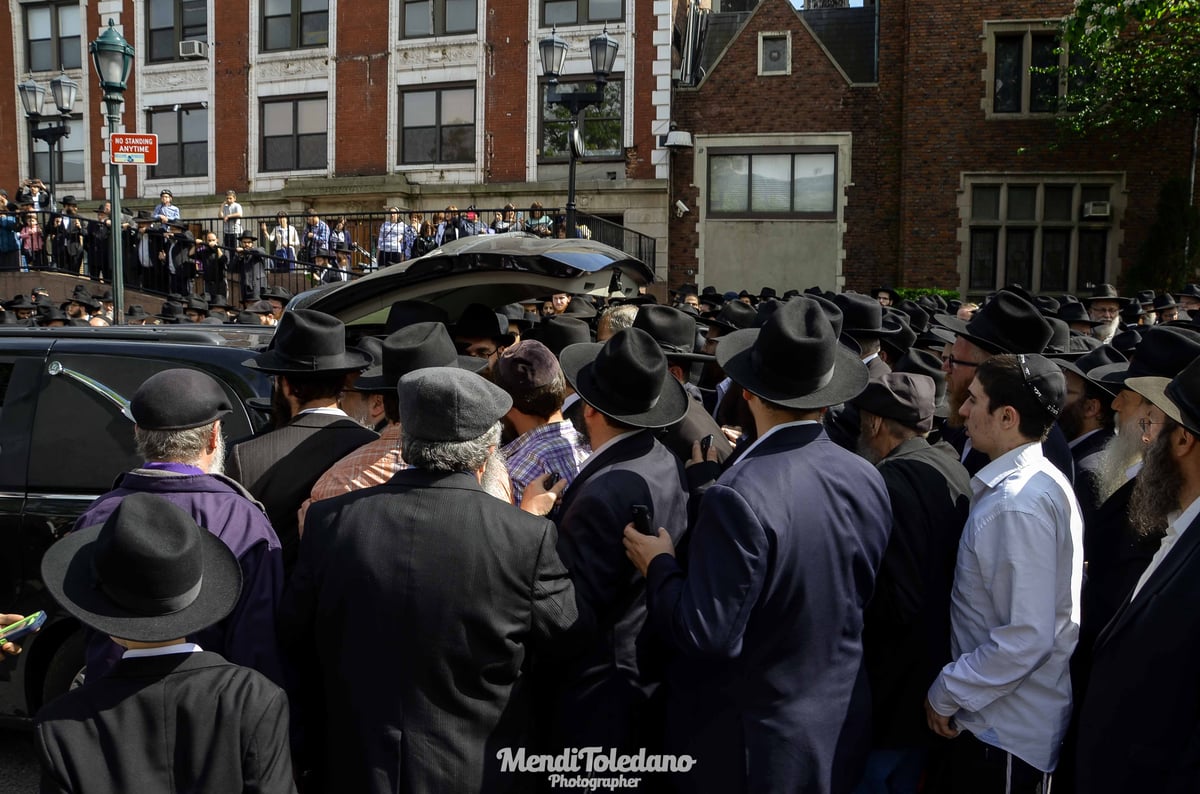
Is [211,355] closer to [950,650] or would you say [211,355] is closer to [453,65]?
[950,650]

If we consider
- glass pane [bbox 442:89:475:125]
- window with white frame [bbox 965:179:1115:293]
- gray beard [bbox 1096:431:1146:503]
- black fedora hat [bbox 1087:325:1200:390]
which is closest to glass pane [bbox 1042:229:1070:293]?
window with white frame [bbox 965:179:1115:293]

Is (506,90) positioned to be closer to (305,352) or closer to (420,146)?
(420,146)

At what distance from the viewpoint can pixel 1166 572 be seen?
2520 mm

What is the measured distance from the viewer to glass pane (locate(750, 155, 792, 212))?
2383 cm

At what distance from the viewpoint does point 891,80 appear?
2322 cm

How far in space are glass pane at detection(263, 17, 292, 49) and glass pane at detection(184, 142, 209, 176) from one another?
3.35 meters

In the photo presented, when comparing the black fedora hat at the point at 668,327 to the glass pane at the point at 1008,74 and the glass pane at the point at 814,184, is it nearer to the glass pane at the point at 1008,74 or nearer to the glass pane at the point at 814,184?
the glass pane at the point at 814,184

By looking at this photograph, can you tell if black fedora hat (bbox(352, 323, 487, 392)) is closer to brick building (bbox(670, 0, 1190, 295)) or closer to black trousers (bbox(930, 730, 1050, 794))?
black trousers (bbox(930, 730, 1050, 794))

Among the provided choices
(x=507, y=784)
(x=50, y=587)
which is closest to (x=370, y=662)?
(x=507, y=784)

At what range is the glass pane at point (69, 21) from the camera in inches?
1123

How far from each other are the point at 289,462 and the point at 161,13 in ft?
95.2

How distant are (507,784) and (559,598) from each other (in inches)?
22.9

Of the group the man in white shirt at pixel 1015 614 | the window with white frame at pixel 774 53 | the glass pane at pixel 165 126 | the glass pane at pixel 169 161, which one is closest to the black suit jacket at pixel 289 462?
the man in white shirt at pixel 1015 614

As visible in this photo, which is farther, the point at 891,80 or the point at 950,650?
the point at 891,80
